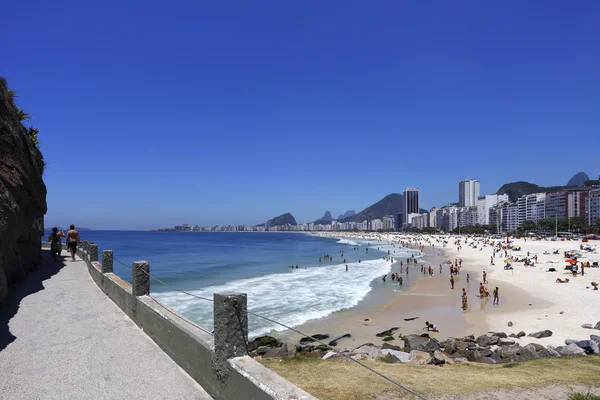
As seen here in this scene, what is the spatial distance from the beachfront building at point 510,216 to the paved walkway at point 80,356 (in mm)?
167886

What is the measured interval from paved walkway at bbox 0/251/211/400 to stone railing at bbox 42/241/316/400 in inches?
8.0

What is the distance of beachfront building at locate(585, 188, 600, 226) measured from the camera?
115 m

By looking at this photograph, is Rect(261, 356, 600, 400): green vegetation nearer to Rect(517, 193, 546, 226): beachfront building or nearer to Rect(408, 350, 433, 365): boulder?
Rect(408, 350, 433, 365): boulder

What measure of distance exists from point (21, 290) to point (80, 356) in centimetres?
673

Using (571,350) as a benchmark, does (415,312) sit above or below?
below

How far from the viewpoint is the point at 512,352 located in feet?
39.8

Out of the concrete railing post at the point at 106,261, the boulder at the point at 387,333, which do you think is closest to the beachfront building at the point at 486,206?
the boulder at the point at 387,333

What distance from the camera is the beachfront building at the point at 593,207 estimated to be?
377ft

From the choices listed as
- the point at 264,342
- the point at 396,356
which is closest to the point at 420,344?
the point at 396,356

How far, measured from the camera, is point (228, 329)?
421 centimetres

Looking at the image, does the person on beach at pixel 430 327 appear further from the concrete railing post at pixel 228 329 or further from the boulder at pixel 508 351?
the concrete railing post at pixel 228 329

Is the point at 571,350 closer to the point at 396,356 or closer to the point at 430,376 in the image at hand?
the point at 396,356

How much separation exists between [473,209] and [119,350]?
199106mm

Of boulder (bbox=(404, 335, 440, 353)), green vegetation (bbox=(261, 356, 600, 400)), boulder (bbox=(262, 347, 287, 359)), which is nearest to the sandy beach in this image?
boulder (bbox=(404, 335, 440, 353))
